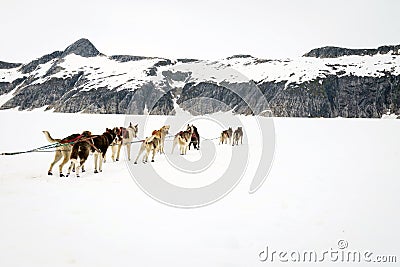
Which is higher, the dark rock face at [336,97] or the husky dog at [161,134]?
the dark rock face at [336,97]

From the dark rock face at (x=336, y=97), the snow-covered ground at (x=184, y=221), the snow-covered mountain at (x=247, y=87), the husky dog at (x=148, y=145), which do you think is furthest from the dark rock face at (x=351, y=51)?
the snow-covered ground at (x=184, y=221)

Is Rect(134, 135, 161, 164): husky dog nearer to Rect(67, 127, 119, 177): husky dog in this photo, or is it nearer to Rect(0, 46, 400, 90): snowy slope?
Rect(67, 127, 119, 177): husky dog

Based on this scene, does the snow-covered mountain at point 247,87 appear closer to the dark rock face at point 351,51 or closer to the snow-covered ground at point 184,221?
the dark rock face at point 351,51

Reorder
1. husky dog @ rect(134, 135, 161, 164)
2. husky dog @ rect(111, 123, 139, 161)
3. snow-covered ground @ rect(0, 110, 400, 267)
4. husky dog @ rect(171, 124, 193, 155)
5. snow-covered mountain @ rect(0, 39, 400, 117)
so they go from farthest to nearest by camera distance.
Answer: snow-covered mountain @ rect(0, 39, 400, 117) → husky dog @ rect(171, 124, 193, 155) → husky dog @ rect(111, 123, 139, 161) → husky dog @ rect(134, 135, 161, 164) → snow-covered ground @ rect(0, 110, 400, 267)

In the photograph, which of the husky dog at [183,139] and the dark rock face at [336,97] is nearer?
the husky dog at [183,139]

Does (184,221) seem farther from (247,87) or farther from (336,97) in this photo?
(336,97)

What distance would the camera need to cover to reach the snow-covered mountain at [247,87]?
129875mm

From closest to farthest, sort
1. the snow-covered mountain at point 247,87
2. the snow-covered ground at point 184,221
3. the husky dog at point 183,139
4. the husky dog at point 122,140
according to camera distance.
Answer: the snow-covered ground at point 184,221
the husky dog at point 122,140
the husky dog at point 183,139
the snow-covered mountain at point 247,87

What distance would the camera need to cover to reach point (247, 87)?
5408 inches

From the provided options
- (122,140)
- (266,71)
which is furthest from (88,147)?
(266,71)

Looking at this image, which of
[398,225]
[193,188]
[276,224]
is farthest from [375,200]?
[193,188]

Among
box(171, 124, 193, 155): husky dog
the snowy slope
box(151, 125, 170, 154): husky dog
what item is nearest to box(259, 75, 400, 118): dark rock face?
Result: the snowy slope

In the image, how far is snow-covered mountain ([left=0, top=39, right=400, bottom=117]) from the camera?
12988 cm

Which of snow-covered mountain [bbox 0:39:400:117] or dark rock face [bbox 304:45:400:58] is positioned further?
dark rock face [bbox 304:45:400:58]
